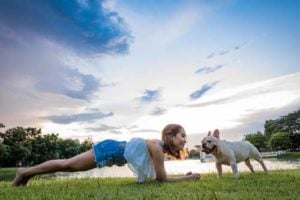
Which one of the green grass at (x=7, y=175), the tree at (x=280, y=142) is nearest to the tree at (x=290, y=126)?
the tree at (x=280, y=142)

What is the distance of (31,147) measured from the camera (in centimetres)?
8594

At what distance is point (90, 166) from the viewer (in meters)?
7.16

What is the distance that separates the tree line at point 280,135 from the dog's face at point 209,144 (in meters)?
106

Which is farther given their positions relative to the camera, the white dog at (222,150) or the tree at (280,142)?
the tree at (280,142)

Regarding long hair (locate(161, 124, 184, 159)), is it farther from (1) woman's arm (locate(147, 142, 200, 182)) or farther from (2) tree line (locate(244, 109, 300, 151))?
(2) tree line (locate(244, 109, 300, 151))

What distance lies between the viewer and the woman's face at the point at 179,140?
6.99m

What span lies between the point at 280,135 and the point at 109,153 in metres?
111

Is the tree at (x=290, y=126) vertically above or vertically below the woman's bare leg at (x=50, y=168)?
above

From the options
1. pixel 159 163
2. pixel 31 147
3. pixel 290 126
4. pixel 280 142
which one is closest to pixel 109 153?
pixel 159 163

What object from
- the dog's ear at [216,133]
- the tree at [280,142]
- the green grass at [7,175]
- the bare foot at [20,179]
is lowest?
the bare foot at [20,179]

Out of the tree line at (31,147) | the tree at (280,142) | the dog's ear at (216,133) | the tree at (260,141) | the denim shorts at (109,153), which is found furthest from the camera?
the tree at (260,141)

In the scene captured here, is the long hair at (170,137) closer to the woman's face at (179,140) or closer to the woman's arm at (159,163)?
the woman's face at (179,140)

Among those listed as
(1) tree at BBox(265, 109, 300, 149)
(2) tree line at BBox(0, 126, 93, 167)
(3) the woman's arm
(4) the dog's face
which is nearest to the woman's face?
(3) the woman's arm

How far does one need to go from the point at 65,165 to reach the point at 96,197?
2346 millimetres
